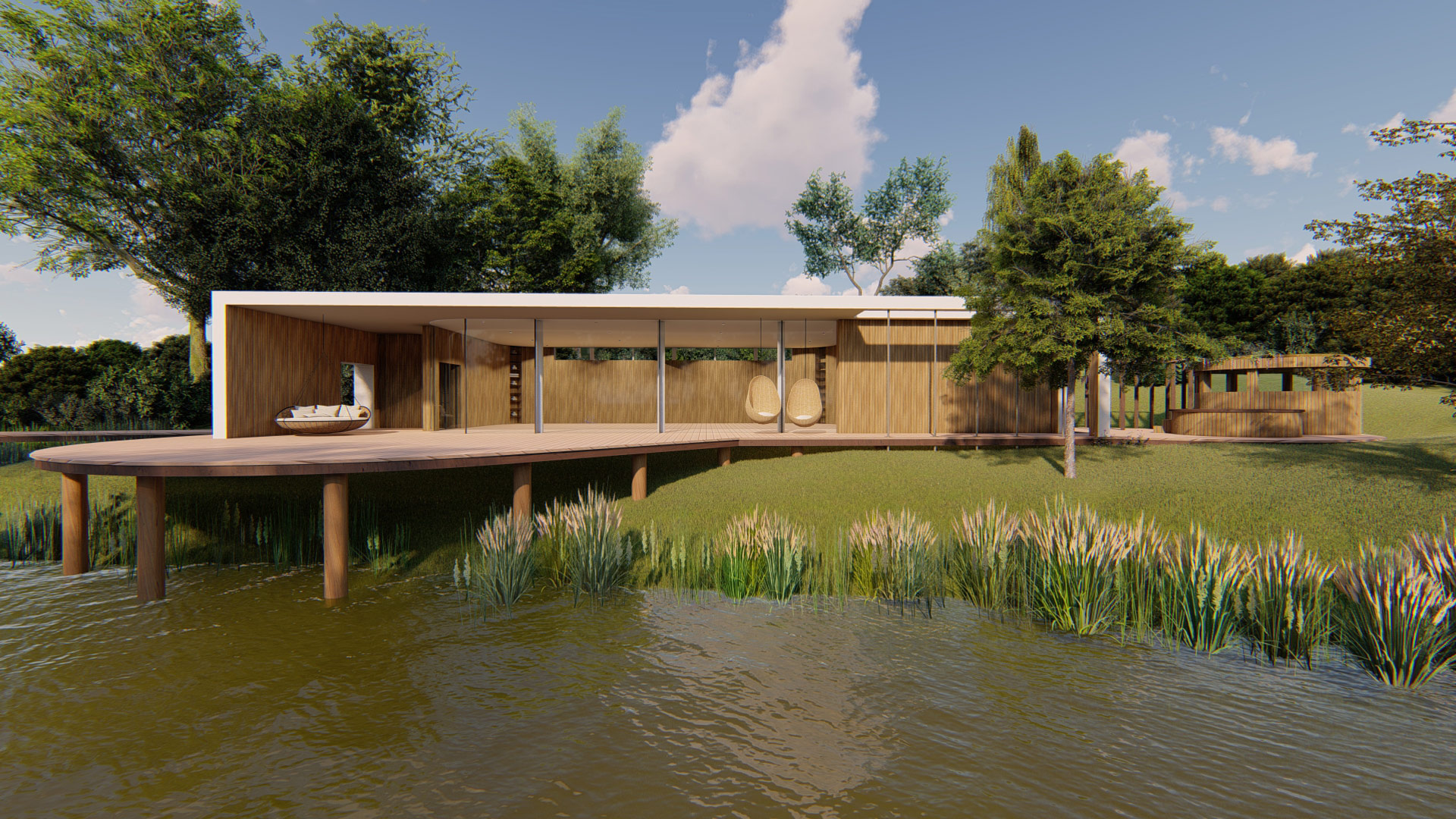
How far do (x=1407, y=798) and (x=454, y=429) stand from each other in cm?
1276

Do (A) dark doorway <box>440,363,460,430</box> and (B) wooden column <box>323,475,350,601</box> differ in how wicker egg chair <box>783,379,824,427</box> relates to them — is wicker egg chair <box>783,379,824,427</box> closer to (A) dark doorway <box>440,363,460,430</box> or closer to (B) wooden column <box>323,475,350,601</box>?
(A) dark doorway <box>440,363,460,430</box>

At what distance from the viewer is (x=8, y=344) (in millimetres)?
26844

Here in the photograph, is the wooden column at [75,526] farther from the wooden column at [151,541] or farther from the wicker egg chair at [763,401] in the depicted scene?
the wicker egg chair at [763,401]

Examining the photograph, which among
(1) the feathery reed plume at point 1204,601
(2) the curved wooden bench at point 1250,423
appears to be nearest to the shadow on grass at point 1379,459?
(2) the curved wooden bench at point 1250,423

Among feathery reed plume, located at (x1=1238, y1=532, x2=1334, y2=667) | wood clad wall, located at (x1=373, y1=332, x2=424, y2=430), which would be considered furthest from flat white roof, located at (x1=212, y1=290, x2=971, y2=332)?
feathery reed plume, located at (x1=1238, y1=532, x2=1334, y2=667)

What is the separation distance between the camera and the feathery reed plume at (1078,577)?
5105 millimetres

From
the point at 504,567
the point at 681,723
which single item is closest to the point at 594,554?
the point at 504,567

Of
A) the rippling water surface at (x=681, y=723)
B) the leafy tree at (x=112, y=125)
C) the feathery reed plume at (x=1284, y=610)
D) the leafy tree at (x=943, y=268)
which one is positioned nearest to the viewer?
the rippling water surface at (x=681, y=723)

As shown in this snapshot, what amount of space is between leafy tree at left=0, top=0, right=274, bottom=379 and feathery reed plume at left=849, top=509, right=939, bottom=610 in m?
18.3

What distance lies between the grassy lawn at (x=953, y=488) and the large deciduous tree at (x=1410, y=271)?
1.61 m

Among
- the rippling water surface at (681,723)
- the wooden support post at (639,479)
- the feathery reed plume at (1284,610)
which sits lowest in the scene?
the rippling water surface at (681,723)

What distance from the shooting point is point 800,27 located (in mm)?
33531

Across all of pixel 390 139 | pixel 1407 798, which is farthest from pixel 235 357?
pixel 1407 798

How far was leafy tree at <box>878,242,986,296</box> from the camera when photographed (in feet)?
89.6
